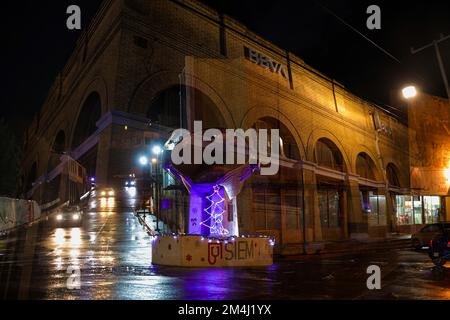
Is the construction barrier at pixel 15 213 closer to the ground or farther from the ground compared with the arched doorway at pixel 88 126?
closer to the ground

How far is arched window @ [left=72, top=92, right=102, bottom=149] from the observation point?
115 feet

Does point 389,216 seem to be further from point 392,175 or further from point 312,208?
point 312,208

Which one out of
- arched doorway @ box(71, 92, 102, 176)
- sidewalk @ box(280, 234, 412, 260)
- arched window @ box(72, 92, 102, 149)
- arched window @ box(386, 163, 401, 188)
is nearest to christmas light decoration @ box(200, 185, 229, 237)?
sidewalk @ box(280, 234, 412, 260)

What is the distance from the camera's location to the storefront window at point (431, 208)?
4897cm

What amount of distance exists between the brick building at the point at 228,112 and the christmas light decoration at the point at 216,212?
600 cm

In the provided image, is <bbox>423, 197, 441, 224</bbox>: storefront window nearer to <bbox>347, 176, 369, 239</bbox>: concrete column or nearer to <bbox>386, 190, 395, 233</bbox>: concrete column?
<bbox>386, 190, 395, 233</bbox>: concrete column

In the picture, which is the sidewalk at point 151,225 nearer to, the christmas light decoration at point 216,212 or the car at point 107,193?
the car at point 107,193

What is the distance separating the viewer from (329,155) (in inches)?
1563

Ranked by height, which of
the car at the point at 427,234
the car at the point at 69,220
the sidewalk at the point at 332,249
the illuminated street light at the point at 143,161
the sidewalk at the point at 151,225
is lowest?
the sidewalk at the point at 332,249

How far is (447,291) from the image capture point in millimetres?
9430

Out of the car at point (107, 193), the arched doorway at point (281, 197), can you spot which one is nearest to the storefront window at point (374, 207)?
the arched doorway at point (281, 197)

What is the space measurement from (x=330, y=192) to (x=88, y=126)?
2344 centimetres

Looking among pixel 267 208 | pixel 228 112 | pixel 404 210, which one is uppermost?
pixel 228 112

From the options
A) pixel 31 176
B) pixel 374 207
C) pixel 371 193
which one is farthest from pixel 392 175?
pixel 31 176
